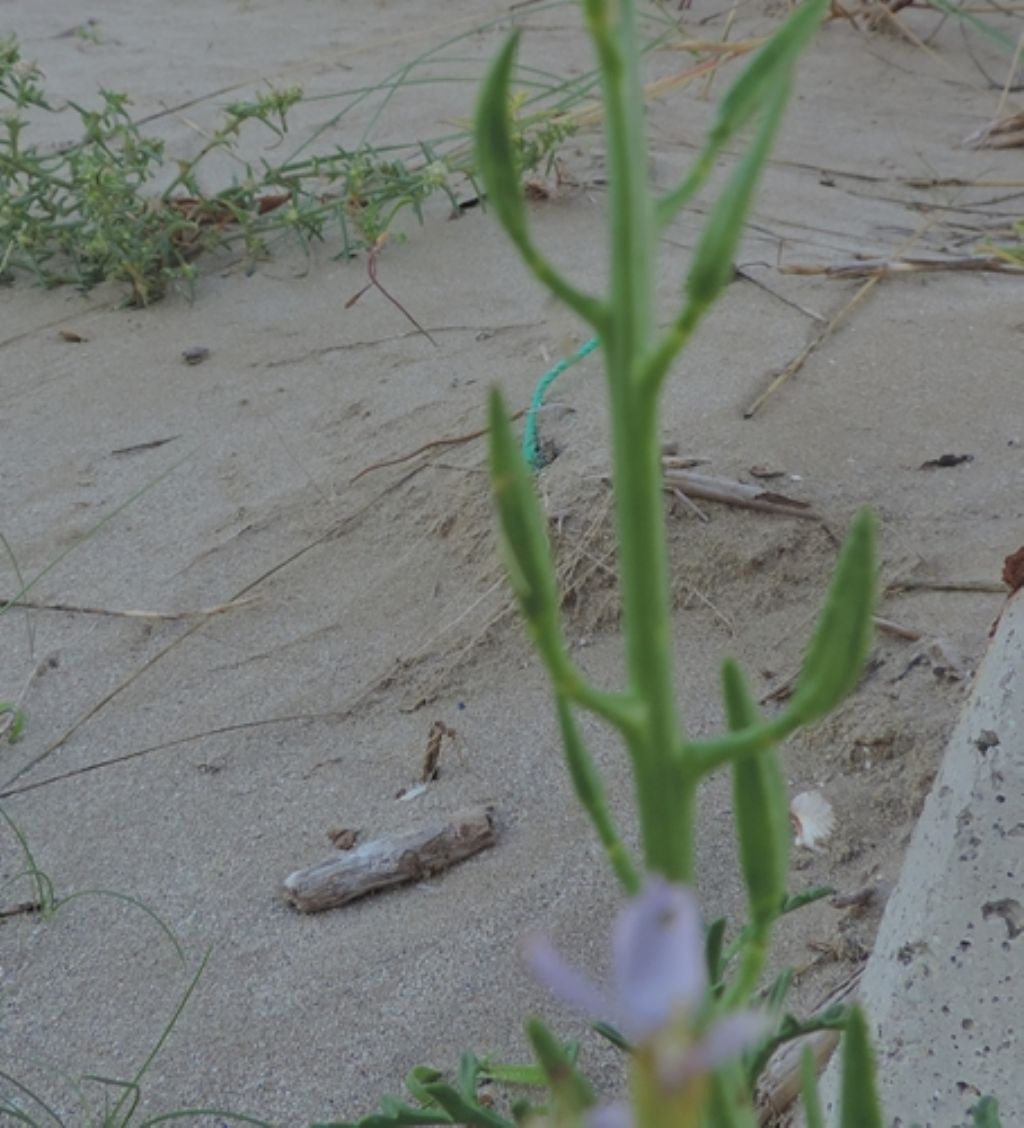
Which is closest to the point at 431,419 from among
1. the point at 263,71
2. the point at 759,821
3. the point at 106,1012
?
the point at 106,1012

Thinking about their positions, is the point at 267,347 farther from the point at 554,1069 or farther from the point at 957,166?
the point at 554,1069

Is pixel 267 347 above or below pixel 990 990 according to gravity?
below

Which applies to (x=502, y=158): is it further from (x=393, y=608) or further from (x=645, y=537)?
(x=393, y=608)

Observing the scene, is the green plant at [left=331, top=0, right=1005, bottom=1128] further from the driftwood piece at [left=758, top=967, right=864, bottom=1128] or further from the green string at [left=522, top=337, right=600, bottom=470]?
the green string at [left=522, top=337, right=600, bottom=470]

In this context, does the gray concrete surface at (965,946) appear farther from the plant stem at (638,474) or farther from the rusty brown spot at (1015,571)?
the plant stem at (638,474)

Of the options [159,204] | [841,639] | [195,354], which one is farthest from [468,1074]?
[159,204]

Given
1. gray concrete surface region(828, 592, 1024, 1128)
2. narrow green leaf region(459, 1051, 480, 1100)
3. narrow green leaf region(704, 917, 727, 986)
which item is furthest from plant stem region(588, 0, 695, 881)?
gray concrete surface region(828, 592, 1024, 1128)

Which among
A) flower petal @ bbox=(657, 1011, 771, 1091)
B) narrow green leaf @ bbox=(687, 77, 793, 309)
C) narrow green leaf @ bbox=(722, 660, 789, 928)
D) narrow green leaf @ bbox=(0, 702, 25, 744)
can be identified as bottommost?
narrow green leaf @ bbox=(0, 702, 25, 744)
